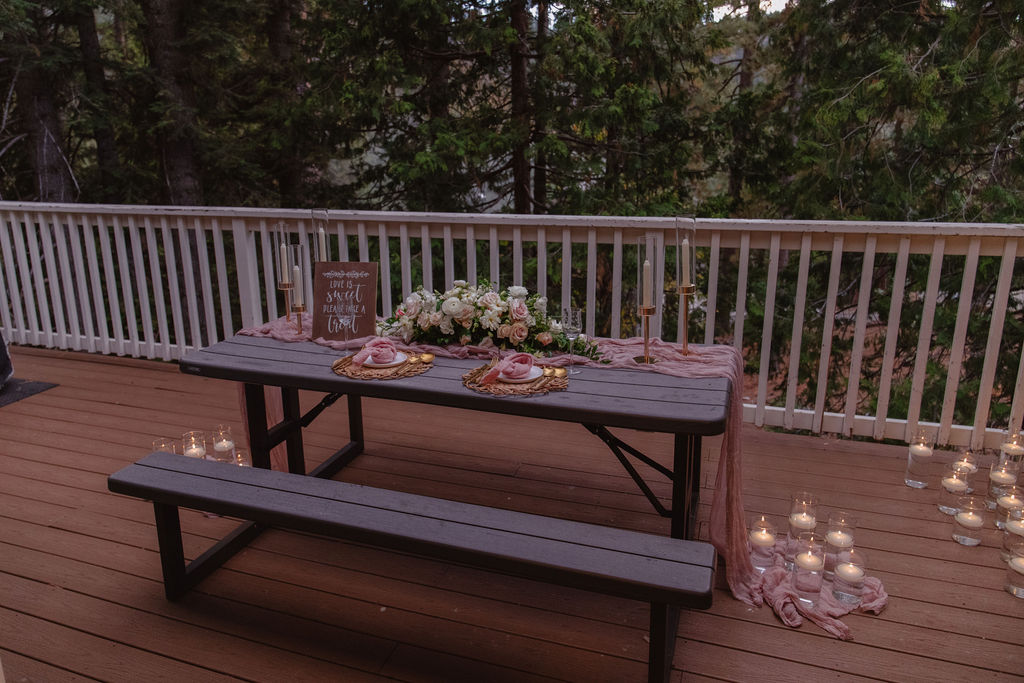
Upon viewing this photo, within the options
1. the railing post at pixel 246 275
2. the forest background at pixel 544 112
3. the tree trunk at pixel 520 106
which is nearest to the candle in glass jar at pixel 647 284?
the railing post at pixel 246 275

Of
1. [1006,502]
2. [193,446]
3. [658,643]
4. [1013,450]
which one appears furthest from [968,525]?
[193,446]

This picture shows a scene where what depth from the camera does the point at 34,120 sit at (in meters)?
5.98

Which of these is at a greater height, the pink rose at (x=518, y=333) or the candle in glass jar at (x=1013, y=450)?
the pink rose at (x=518, y=333)

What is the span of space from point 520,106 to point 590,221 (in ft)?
9.88

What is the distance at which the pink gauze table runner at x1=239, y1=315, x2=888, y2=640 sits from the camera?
2.15 m

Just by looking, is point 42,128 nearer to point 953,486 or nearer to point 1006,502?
point 953,486

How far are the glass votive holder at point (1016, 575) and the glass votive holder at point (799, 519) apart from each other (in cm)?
62

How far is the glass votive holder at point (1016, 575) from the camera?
7.32ft

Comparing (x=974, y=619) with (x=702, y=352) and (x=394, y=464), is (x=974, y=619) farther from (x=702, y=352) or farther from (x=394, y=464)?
(x=394, y=464)

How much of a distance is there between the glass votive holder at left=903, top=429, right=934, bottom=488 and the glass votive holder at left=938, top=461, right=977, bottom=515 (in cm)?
8

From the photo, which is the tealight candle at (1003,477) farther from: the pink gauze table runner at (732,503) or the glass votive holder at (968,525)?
the pink gauze table runner at (732,503)

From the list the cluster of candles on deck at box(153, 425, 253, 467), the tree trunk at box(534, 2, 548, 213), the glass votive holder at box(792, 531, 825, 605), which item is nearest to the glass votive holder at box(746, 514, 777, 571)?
the glass votive holder at box(792, 531, 825, 605)

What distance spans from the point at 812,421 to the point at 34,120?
665cm

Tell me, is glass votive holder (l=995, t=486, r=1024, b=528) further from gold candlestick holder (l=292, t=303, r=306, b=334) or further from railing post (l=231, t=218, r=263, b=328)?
railing post (l=231, t=218, r=263, b=328)
